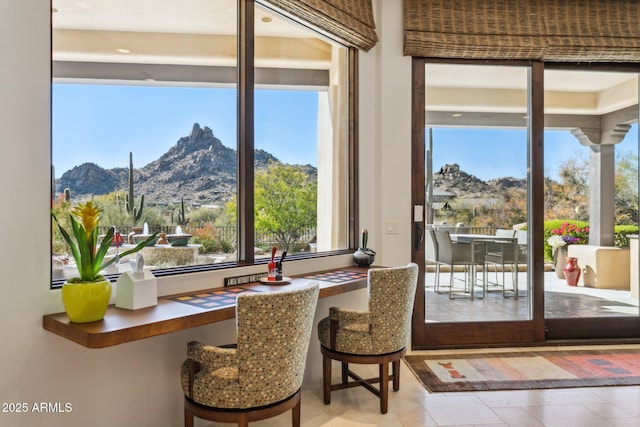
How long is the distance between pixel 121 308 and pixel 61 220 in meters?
0.52

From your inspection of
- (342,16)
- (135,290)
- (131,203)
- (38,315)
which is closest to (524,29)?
(342,16)

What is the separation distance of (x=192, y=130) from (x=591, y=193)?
11.9 feet

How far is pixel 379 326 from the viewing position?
8.12 feet

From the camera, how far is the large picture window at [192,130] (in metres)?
2.10

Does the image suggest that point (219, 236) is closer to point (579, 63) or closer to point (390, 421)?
point (390, 421)

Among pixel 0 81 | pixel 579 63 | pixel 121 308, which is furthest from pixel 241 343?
pixel 579 63

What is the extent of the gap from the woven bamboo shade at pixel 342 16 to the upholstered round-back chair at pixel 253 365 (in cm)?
198

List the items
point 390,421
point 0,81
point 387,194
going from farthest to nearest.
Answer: point 387,194 → point 390,421 → point 0,81

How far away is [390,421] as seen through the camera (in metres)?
2.42

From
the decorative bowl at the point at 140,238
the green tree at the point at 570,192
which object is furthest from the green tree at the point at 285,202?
the green tree at the point at 570,192

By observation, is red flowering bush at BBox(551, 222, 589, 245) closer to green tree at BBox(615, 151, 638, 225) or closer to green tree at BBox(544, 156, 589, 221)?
green tree at BBox(544, 156, 589, 221)

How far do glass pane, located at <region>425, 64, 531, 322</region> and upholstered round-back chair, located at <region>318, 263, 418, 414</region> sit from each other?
50.9 inches

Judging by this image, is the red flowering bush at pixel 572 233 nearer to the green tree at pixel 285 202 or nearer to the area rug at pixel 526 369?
the area rug at pixel 526 369

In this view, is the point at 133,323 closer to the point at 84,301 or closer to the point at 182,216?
the point at 84,301
